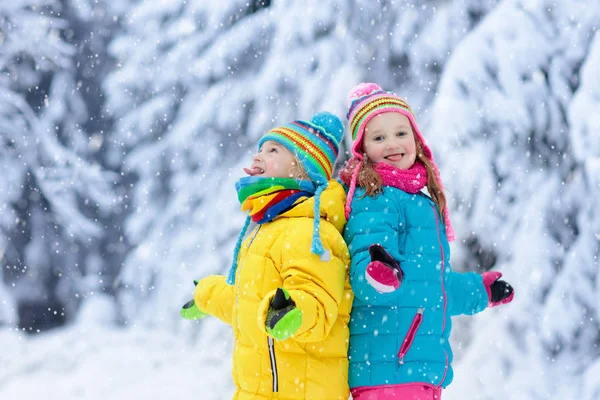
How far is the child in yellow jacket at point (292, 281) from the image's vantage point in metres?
2.05

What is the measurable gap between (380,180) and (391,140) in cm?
22

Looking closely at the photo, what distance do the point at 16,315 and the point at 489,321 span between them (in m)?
4.23

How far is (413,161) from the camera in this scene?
8.34 ft

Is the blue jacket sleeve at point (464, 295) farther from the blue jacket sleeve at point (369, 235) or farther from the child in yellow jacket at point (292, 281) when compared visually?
the child in yellow jacket at point (292, 281)

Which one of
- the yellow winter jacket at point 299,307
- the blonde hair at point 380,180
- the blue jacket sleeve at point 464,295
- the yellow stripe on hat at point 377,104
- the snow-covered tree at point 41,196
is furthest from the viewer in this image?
the snow-covered tree at point 41,196

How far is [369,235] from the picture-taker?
220 centimetres

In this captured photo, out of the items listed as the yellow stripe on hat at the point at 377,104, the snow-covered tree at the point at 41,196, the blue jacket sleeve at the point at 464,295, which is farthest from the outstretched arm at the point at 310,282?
the snow-covered tree at the point at 41,196

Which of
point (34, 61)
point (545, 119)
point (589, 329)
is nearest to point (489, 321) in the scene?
point (589, 329)

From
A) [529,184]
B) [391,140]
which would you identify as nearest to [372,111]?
[391,140]

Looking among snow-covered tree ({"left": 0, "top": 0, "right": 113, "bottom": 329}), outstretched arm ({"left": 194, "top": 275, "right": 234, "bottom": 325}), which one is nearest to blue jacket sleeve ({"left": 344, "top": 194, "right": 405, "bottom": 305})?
outstretched arm ({"left": 194, "top": 275, "right": 234, "bottom": 325})

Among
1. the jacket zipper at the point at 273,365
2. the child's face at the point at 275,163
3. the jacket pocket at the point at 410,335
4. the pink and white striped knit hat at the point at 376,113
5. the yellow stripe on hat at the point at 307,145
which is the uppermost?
the pink and white striped knit hat at the point at 376,113

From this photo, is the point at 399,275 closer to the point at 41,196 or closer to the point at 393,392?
the point at 393,392

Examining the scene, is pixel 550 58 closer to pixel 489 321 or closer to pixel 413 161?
pixel 489 321

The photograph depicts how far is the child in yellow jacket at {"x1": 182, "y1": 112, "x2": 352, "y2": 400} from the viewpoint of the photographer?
2.05 meters
